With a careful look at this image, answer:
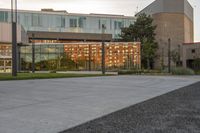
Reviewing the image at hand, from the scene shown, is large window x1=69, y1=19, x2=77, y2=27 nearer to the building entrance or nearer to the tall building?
the tall building

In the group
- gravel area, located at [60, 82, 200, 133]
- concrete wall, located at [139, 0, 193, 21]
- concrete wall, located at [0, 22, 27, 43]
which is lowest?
gravel area, located at [60, 82, 200, 133]

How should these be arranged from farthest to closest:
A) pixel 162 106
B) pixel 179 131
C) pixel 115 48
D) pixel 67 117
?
pixel 115 48
pixel 162 106
pixel 67 117
pixel 179 131

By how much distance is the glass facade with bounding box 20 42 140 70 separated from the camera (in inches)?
2736

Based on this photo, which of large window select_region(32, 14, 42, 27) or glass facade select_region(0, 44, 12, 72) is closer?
glass facade select_region(0, 44, 12, 72)

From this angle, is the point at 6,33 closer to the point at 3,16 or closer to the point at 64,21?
the point at 3,16

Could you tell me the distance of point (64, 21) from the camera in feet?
279

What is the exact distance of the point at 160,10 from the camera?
95.1 metres

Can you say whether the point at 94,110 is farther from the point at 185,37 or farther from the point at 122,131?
the point at 185,37

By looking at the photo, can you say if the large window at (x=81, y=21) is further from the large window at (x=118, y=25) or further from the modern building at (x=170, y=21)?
the modern building at (x=170, y=21)

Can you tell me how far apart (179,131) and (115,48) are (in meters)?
62.6

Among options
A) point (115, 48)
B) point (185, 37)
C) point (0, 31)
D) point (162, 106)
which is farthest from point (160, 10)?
point (162, 106)

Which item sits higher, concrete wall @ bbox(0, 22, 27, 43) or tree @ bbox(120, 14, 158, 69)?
tree @ bbox(120, 14, 158, 69)

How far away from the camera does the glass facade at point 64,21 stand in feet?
271

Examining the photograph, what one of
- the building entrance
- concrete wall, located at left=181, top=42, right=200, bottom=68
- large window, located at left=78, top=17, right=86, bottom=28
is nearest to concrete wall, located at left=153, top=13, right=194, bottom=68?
concrete wall, located at left=181, top=42, right=200, bottom=68
